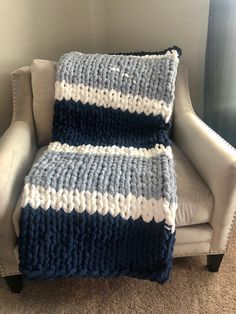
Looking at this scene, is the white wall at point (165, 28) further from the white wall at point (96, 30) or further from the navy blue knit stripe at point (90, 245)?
the navy blue knit stripe at point (90, 245)

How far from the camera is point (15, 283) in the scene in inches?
46.4

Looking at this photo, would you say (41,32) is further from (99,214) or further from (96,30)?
(99,214)

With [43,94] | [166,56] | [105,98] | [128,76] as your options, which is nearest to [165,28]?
[166,56]

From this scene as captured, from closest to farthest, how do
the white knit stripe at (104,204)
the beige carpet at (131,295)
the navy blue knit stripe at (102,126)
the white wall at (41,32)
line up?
the white knit stripe at (104,204)
the beige carpet at (131,295)
the navy blue knit stripe at (102,126)
the white wall at (41,32)

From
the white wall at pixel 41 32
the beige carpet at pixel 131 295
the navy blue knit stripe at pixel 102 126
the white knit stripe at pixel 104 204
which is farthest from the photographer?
the white wall at pixel 41 32

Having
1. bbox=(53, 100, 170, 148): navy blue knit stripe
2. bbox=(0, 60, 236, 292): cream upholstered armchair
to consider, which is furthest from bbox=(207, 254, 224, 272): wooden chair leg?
bbox=(53, 100, 170, 148): navy blue knit stripe

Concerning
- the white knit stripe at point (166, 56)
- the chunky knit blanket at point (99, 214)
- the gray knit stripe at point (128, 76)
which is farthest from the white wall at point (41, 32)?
the chunky knit blanket at point (99, 214)

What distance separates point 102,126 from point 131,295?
0.73 m

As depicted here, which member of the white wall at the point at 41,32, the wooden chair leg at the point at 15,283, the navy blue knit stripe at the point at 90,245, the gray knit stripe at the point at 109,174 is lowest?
the wooden chair leg at the point at 15,283

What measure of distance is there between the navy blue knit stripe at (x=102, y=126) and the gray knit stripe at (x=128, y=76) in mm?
100

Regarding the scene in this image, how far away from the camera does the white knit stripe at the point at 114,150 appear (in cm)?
121

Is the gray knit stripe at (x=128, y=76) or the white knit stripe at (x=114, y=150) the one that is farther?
the gray knit stripe at (x=128, y=76)

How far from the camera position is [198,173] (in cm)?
119

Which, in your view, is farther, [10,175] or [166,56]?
[166,56]
